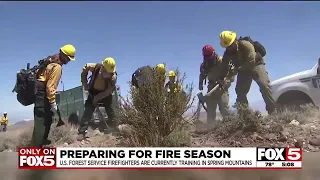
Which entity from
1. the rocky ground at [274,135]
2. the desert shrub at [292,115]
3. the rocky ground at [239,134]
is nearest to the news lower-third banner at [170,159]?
the rocky ground at [239,134]

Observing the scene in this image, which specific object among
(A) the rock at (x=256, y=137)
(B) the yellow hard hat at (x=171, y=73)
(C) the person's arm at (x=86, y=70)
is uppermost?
(C) the person's arm at (x=86, y=70)

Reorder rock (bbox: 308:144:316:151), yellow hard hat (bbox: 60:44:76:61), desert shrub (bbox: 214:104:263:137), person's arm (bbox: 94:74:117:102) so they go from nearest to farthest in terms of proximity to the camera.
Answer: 1. yellow hard hat (bbox: 60:44:76:61)
2. rock (bbox: 308:144:316:151)
3. desert shrub (bbox: 214:104:263:137)
4. person's arm (bbox: 94:74:117:102)

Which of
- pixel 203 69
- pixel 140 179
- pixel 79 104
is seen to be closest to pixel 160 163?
pixel 140 179

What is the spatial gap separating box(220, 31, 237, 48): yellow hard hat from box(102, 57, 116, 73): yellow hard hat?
1450 mm

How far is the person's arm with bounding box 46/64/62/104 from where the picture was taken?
492 centimetres

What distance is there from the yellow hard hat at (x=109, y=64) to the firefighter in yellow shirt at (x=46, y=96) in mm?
446

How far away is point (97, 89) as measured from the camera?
20.4 ft

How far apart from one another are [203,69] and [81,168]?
8.33ft

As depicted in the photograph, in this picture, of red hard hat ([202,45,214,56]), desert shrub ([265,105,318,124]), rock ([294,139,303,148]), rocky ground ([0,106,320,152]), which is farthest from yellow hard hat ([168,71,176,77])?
rock ([294,139,303,148])

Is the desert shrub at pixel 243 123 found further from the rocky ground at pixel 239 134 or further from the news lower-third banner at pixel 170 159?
the news lower-third banner at pixel 170 159

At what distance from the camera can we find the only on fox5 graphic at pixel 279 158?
4258 mm

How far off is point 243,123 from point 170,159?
1.73 m

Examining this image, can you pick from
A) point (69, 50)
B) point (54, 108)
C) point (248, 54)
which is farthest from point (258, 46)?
point (54, 108)

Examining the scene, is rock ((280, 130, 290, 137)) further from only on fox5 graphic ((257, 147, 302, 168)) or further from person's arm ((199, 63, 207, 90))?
person's arm ((199, 63, 207, 90))
